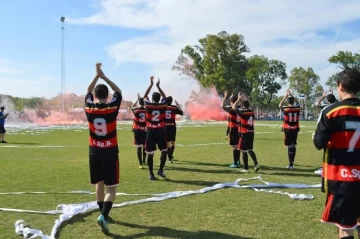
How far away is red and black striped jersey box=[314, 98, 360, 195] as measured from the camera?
4.49m

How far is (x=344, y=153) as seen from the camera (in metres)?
4.55

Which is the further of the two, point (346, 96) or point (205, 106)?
point (205, 106)

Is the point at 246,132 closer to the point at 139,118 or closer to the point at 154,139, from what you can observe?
the point at 154,139

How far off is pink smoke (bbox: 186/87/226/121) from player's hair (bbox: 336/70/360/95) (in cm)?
6215

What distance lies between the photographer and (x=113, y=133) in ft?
22.5

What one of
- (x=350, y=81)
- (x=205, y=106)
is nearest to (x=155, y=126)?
(x=350, y=81)

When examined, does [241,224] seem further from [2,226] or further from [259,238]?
[2,226]

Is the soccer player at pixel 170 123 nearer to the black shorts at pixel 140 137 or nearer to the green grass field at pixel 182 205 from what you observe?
the green grass field at pixel 182 205

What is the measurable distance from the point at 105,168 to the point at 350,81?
13.6ft

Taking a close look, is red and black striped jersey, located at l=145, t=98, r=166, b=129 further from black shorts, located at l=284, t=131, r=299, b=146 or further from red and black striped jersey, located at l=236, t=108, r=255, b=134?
black shorts, located at l=284, t=131, r=299, b=146

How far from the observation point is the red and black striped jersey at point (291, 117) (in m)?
13.1

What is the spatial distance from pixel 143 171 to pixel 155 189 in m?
2.95


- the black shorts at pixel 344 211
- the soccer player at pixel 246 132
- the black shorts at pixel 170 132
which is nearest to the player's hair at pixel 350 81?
the black shorts at pixel 344 211

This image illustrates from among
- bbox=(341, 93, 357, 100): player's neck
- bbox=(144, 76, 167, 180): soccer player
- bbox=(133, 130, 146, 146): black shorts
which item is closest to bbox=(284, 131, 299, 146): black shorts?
bbox=(144, 76, 167, 180): soccer player
